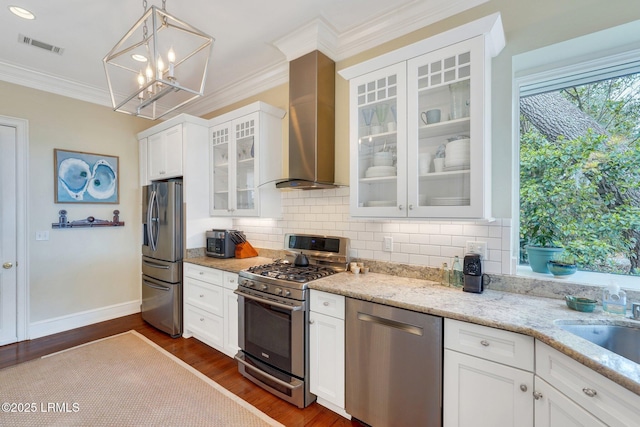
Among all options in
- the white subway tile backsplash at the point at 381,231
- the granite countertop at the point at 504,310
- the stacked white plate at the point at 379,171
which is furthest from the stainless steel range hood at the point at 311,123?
the granite countertop at the point at 504,310

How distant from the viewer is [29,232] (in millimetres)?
3160

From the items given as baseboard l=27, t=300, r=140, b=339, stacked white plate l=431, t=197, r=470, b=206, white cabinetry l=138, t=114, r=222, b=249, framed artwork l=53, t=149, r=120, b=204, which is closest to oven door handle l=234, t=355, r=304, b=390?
white cabinetry l=138, t=114, r=222, b=249

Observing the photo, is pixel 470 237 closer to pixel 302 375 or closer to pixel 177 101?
pixel 302 375

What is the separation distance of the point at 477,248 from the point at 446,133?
801 mm

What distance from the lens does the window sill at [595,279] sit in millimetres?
1594

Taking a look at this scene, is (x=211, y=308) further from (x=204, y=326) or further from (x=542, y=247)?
(x=542, y=247)

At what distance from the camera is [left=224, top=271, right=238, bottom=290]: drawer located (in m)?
2.62

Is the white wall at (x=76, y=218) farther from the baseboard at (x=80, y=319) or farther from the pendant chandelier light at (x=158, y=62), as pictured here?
the pendant chandelier light at (x=158, y=62)

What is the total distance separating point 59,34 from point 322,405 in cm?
373

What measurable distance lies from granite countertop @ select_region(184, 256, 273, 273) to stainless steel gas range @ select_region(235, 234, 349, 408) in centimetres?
31

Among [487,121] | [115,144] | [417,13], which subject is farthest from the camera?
[115,144]

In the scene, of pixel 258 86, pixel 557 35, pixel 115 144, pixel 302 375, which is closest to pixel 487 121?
pixel 557 35

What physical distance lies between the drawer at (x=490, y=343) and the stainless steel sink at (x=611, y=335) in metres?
0.22

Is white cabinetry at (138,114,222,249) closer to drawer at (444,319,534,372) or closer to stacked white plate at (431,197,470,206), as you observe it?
stacked white plate at (431,197,470,206)
